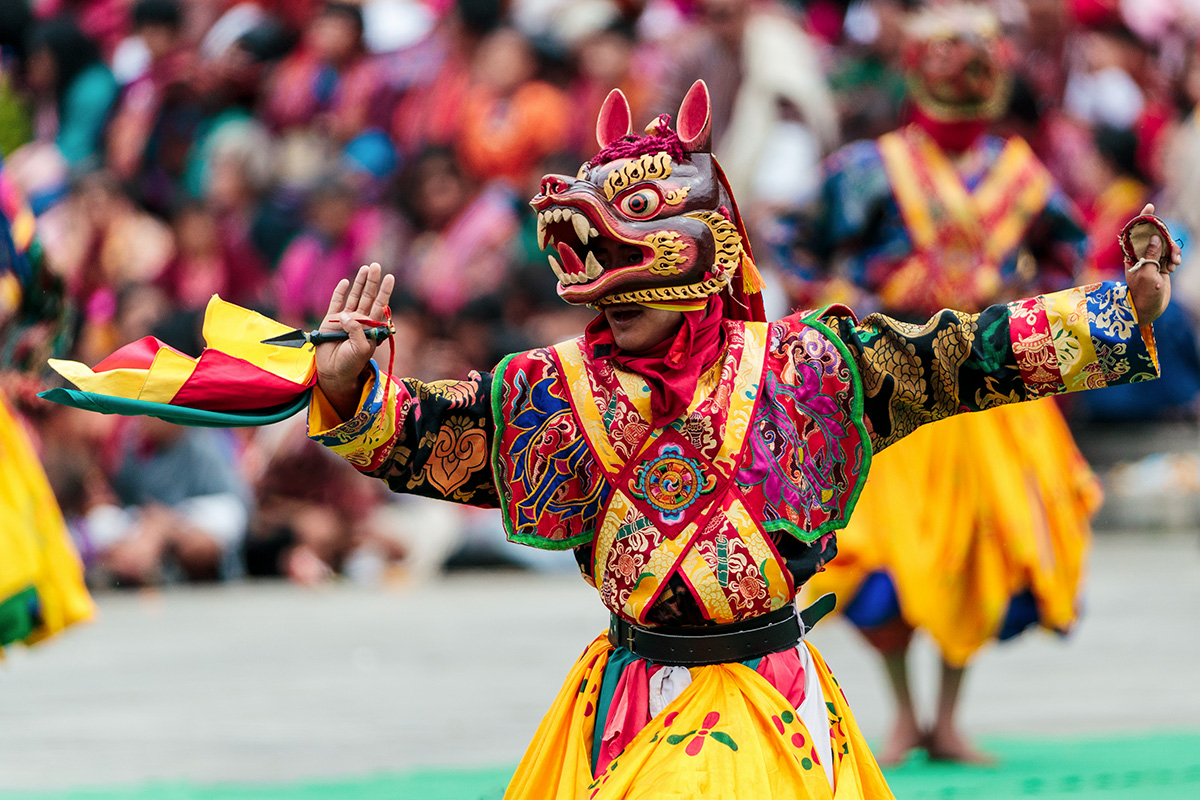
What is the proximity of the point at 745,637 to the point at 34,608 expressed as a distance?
2560 mm

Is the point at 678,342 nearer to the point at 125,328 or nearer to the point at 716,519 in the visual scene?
the point at 716,519

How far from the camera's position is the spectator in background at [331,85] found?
38.1 feet

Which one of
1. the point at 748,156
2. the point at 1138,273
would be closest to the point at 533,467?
the point at 1138,273

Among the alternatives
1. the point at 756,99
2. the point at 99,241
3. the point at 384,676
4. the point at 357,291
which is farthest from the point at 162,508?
the point at 357,291

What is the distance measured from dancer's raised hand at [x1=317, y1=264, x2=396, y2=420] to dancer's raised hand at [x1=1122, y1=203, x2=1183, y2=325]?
1291 mm

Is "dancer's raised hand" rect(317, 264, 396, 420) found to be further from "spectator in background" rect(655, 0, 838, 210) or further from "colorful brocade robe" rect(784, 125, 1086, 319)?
"spectator in background" rect(655, 0, 838, 210)

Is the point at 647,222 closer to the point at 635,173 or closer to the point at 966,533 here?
the point at 635,173

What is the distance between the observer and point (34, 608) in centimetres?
488

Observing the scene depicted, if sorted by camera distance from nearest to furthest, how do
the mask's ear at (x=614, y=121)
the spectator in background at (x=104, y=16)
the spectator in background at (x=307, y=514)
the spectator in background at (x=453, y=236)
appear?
the mask's ear at (x=614, y=121) < the spectator in background at (x=307, y=514) < the spectator in background at (x=453, y=236) < the spectator in background at (x=104, y=16)

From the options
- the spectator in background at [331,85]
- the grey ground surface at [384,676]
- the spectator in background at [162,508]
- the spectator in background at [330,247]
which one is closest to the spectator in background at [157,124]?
the spectator in background at [331,85]

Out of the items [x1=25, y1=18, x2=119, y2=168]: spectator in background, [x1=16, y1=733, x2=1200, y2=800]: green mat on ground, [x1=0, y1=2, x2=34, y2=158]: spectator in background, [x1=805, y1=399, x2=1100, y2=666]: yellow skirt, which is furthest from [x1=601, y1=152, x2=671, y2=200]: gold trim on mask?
[x1=25, y1=18, x2=119, y2=168]: spectator in background

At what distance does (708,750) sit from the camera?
294cm

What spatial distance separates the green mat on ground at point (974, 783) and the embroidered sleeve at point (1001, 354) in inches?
84.1

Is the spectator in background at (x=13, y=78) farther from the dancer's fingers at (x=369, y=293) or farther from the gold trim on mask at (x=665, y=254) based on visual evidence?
the gold trim on mask at (x=665, y=254)
